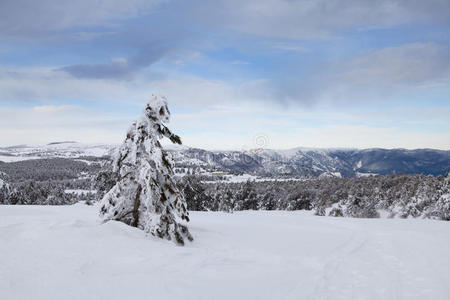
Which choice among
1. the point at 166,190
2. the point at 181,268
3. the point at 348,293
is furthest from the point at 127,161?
the point at 348,293

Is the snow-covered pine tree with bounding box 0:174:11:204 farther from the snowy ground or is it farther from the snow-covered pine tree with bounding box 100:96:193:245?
the snowy ground

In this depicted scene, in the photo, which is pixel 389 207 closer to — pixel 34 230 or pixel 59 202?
pixel 34 230

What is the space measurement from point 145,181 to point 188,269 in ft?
14.5

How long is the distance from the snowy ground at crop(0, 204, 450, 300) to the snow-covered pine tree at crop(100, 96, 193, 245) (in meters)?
1.15

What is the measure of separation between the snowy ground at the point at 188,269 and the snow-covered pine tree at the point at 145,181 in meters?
1.15

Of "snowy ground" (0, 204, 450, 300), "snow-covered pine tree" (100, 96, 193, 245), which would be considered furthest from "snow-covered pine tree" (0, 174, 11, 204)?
"snowy ground" (0, 204, 450, 300)

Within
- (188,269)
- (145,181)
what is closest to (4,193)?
(145,181)

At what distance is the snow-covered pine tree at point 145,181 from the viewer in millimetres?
10398

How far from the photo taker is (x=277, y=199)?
9200cm

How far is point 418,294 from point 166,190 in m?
8.52

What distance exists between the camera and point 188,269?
22.4 feet

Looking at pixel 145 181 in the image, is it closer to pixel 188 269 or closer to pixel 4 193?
pixel 188 269

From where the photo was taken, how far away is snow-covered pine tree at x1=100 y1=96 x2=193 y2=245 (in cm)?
1040

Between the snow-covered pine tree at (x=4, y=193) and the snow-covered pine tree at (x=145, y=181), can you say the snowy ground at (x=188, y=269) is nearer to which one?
the snow-covered pine tree at (x=145, y=181)
